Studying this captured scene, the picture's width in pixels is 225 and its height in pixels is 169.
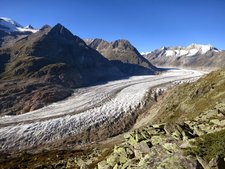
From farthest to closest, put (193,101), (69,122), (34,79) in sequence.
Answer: (34,79), (69,122), (193,101)

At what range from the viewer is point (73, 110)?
291 feet

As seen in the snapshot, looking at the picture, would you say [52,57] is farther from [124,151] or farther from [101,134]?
[124,151]

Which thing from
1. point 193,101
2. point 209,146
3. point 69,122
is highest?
point 209,146

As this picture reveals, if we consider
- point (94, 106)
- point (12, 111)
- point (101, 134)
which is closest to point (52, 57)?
point (12, 111)

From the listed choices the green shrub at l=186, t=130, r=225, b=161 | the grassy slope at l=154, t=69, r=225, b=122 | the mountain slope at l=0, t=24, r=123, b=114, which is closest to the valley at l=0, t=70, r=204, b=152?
the grassy slope at l=154, t=69, r=225, b=122

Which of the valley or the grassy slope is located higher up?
the grassy slope

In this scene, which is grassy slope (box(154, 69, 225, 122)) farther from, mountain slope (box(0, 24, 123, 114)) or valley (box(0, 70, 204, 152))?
mountain slope (box(0, 24, 123, 114))

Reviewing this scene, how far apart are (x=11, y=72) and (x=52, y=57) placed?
35.3m

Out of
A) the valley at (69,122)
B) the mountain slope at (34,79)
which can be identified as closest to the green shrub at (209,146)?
the valley at (69,122)

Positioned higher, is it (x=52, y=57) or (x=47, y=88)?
(x=52, y=57)

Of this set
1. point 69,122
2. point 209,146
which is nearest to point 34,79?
point 69,122

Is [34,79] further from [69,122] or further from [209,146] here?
[209,146]

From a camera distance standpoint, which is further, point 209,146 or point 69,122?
point 69,122

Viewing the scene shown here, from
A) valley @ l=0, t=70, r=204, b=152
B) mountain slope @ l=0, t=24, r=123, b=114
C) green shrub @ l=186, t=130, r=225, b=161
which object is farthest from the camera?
mountain slope @ l=0, t=24, r=123, b=114
